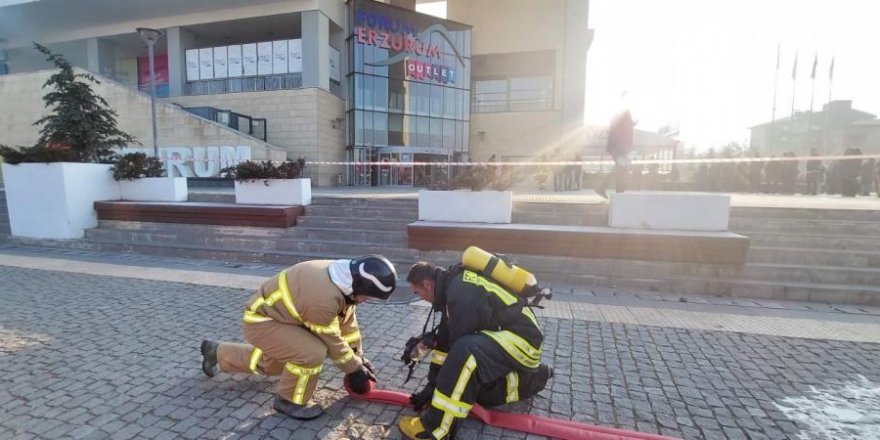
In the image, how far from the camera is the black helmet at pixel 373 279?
2.65 metres

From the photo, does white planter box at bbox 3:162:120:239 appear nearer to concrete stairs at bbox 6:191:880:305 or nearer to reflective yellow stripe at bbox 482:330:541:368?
concrete stairs at bbox 6:191:880:305

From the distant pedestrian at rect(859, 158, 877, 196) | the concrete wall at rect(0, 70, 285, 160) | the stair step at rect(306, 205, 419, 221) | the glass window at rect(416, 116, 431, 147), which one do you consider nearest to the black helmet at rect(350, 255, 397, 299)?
the stair step at rect(306, 205, 419, 221)

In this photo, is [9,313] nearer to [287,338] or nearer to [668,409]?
[287,338]

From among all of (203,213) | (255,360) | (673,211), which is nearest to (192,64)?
(203,213)

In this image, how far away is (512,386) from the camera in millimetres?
2818

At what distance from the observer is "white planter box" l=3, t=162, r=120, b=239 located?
28.1 ft

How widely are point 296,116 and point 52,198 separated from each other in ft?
40.7

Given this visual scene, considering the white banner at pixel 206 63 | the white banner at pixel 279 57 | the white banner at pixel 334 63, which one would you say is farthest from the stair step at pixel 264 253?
the white banner at pixel 206 63

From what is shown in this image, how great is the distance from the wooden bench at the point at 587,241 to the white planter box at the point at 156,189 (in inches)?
238

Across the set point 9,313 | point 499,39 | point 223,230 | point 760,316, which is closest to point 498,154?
point 499,39

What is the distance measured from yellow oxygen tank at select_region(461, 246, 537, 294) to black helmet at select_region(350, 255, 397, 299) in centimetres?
51

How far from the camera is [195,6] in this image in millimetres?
20969

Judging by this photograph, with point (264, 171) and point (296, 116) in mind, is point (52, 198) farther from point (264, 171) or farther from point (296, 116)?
point (296, 116)

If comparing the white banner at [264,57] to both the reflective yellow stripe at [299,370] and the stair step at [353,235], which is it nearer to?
the stair step at [353,235]
